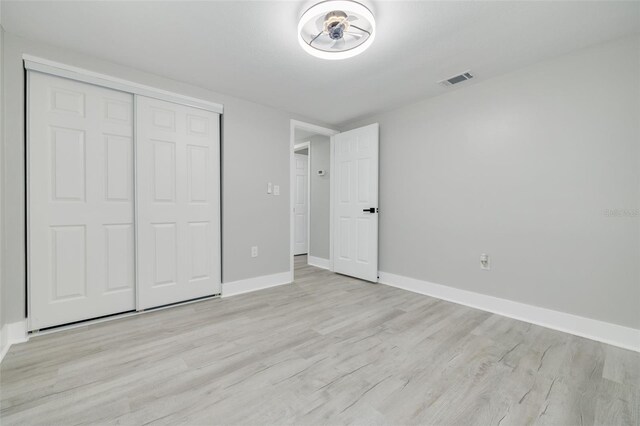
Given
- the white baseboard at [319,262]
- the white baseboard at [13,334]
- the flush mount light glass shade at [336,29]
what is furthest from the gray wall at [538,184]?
the white baseboard at [13,334]

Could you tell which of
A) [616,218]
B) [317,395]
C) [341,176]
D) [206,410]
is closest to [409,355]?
[317,395]

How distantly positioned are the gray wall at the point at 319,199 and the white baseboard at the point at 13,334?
350cm

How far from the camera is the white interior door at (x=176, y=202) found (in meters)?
2.64

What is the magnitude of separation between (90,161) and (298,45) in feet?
6.72

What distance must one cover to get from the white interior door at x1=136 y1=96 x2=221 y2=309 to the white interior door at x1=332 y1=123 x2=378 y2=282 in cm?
184

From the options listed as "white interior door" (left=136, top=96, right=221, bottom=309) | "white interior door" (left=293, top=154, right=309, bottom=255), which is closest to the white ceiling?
"white interior door" (left=136, top=96, right=221, bottom=309)

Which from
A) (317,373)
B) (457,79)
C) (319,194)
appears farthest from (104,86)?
(457,79)

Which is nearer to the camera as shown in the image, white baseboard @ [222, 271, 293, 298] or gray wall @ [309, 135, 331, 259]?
white baseboard @ [222, 271, 293, 298]

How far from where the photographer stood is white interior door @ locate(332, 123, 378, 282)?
12.2ft

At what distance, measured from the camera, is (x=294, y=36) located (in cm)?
204

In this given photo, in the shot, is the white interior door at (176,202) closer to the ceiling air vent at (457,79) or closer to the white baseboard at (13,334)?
the white baseboard at (13,334)

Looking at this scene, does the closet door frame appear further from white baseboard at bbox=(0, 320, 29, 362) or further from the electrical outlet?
the electrical outlet

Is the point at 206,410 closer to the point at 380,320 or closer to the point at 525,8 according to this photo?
the point at 380,320

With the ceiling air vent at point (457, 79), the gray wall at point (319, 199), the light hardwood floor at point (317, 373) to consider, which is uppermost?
the ceiling air vent at point (457, 79)
